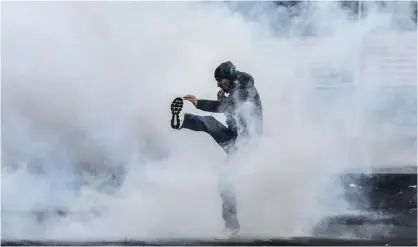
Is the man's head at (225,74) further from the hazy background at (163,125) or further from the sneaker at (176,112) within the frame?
the sneaker at (176,112)

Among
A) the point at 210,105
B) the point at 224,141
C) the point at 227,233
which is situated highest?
the point at 210,105

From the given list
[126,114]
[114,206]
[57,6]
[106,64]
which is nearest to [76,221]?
[114,206]

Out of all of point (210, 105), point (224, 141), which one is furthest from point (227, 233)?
point (210, 105)

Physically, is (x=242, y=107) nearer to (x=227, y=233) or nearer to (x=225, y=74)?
(x=225, y=74)

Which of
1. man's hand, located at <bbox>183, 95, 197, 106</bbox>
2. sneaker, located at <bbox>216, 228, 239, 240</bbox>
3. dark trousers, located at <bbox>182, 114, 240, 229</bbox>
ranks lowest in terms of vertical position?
sneaker, located at <bbox>216, 228, 239, 240</bbox>

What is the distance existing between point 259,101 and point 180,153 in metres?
0.27

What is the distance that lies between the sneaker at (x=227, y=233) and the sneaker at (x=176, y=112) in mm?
319

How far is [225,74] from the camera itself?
47.0 inches

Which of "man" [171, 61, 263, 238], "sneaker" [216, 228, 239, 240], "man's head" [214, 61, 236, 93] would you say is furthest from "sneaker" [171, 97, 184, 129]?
"sneaker" [216, 228, 239, 240]

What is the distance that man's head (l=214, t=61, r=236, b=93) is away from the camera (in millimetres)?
1189

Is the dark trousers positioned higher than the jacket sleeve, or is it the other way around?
the jacket sleeve

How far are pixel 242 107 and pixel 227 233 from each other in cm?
36

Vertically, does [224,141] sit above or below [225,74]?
below

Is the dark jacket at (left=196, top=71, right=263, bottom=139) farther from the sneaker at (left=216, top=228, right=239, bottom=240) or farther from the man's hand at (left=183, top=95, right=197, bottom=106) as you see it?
the sneaker at (left=216, top=228, right=239, bottom=240)
